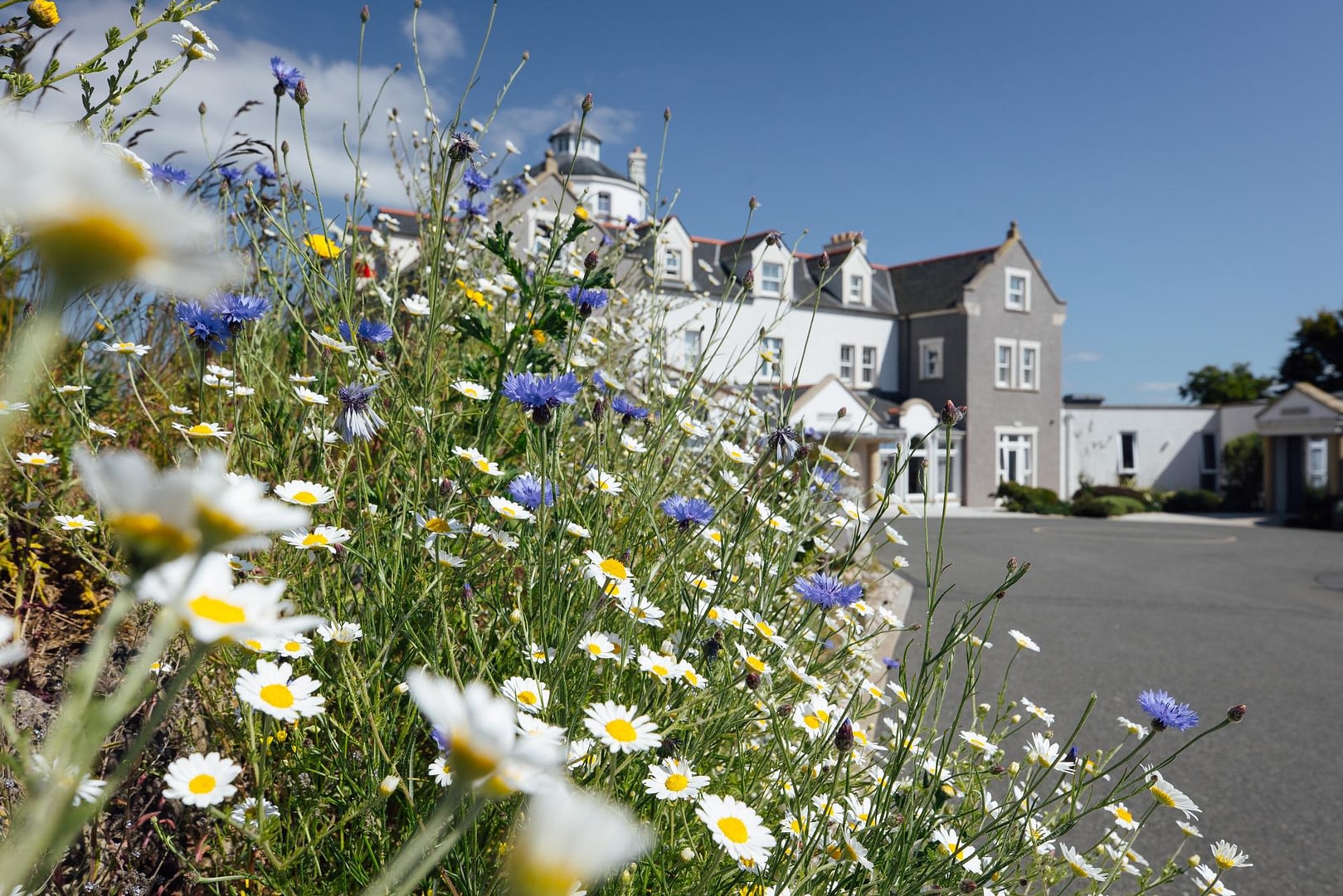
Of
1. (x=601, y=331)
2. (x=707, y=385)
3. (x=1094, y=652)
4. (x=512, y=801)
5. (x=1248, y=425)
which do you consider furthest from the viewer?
(x=1248, y=425)

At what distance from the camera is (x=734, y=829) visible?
1.32 meters

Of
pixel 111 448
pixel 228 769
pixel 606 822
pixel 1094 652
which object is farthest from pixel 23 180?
pixel 1094 652

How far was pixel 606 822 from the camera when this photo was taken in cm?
43

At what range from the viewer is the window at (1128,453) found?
3169 cm

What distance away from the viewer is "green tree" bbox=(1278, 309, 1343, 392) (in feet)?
123

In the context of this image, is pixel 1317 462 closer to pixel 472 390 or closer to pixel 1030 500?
pixel 1030 500

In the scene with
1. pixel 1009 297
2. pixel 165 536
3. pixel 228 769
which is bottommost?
pixel 228 769

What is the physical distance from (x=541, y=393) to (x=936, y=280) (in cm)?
2984

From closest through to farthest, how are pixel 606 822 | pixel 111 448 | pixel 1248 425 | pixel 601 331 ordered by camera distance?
1. pixel 606 822
2. pixel 111 448
3. pixel 601 331
4. pixel 1248 425

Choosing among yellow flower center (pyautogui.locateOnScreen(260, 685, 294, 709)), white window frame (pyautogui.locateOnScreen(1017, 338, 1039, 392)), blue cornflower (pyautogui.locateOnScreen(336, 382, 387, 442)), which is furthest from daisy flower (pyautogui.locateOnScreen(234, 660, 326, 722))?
white window frame (pyautogui.locateOnScreen(1017, 338, 1039, 392))

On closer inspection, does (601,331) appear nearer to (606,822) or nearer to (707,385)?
(707,385)

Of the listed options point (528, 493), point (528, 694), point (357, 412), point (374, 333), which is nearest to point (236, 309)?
point (374, 333)

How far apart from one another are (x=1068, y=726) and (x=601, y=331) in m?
3.48

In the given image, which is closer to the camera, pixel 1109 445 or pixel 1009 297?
pixel 1009 297
